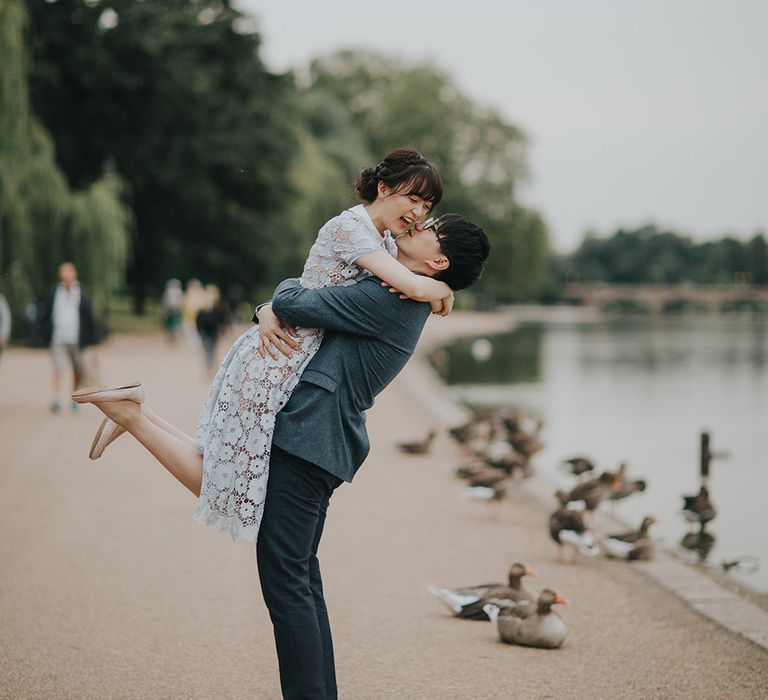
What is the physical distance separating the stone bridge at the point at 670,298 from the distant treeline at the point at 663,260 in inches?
494

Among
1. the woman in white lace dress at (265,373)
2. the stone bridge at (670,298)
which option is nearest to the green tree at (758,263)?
the stone bridge at (670,298)

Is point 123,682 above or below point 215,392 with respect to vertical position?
below

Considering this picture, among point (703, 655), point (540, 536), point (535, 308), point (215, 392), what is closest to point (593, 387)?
point (540, 536)

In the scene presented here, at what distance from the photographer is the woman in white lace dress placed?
333 centimetres

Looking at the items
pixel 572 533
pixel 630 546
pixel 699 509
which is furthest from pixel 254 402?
pixel 699 509

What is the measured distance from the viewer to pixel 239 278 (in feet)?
137

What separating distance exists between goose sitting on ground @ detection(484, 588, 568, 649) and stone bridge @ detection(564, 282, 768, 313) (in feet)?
433

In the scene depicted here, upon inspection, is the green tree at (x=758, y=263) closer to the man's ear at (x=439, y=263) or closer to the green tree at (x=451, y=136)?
the green tree at (x=451, y=136)

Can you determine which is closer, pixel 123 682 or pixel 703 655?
pixel 123 682

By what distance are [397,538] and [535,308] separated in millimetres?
130439

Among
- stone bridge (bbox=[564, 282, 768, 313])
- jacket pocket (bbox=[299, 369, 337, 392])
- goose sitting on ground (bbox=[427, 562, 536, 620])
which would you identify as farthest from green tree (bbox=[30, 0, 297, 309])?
stone bridge (bbox=[564, 282, 768, 313])

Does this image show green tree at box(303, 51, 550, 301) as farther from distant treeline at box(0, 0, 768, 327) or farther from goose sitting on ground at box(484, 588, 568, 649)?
goose sitting on ground at box(484, 588, 568, 649)

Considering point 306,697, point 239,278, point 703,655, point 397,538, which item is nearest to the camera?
point 306,697

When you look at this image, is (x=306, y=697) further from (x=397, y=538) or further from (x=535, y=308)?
(x=535, y=308)
